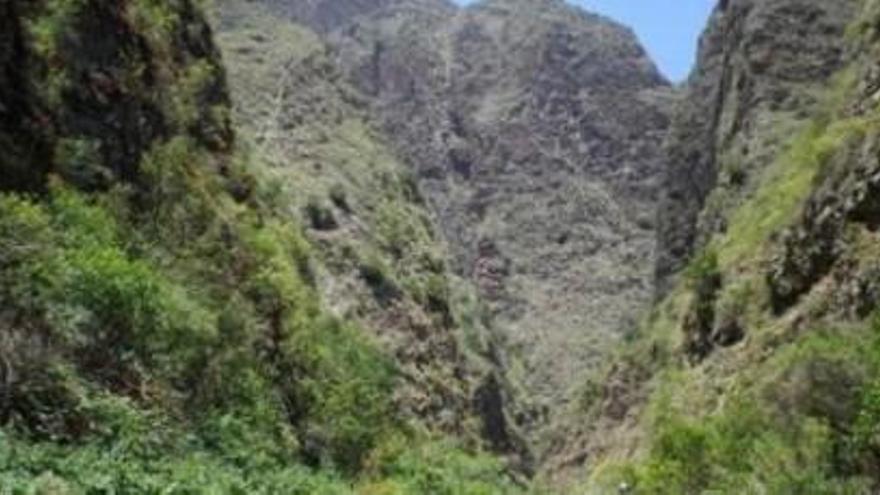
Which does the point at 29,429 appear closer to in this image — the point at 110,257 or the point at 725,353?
Result: the point at 110,257

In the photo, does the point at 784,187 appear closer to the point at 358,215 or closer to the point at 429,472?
the point at 429,472

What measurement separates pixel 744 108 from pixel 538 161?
7746 centimetres

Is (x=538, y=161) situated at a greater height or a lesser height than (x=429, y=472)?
lesser

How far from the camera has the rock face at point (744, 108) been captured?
82.2 m

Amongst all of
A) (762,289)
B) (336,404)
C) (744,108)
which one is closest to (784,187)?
(762,289)

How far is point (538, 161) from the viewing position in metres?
164

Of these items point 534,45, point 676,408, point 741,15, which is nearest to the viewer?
point 676,408

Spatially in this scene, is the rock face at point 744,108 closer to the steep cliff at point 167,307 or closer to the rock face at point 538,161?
the rock face at point 538,161

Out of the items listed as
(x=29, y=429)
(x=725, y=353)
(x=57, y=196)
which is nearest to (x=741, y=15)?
(x=725, y=353)

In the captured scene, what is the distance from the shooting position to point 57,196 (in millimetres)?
38812

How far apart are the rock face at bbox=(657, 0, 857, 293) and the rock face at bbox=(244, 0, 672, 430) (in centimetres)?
1883

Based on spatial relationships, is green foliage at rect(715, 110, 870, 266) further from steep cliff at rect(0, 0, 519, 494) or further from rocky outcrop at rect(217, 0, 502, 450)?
rocky outcrop at rect(217, 0, 502, 450)

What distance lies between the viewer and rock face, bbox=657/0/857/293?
82.2m

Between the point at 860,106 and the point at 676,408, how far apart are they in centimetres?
1413
